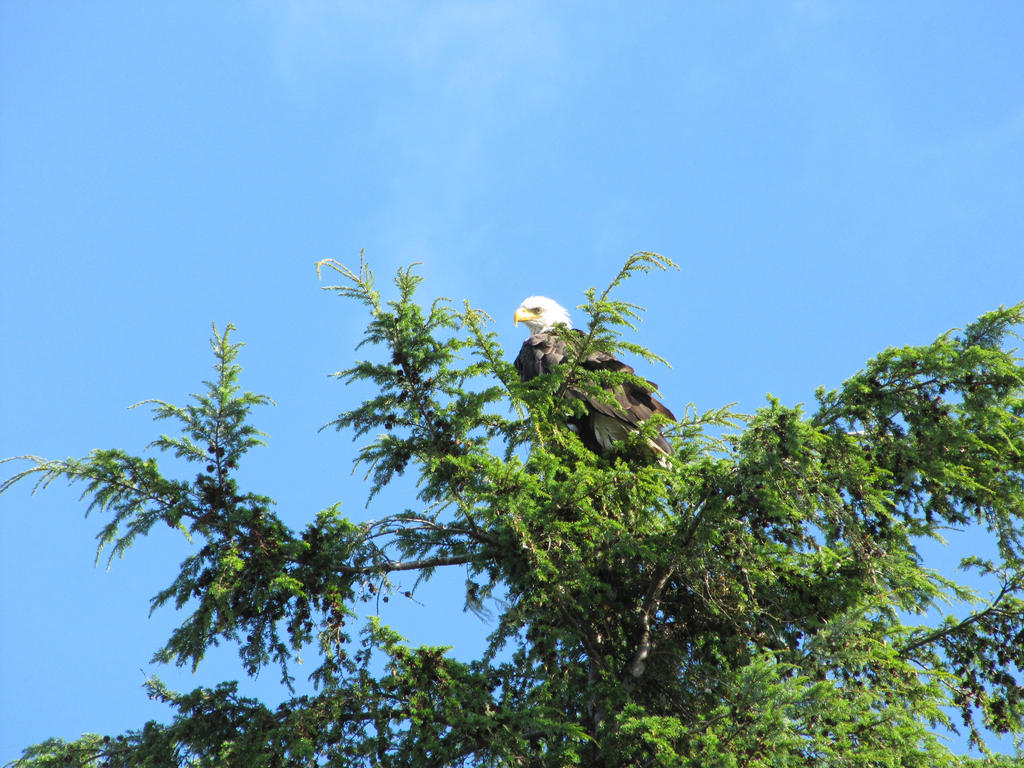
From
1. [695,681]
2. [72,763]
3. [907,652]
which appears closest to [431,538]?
[695,681]

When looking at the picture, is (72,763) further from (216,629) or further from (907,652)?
(907,652)

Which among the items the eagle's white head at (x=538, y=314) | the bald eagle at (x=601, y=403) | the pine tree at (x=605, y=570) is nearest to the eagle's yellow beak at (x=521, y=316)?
the eagle's white head at (x=538, y=314)

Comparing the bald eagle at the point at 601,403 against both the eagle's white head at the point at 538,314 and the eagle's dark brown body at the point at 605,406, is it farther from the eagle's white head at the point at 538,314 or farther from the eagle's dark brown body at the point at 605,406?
the eagle's white head at the point at 538,314

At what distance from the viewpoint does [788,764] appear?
3.88 metres

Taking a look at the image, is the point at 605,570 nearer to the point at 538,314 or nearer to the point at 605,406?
the point at 605,406

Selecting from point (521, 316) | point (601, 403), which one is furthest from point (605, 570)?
point (521, 316)

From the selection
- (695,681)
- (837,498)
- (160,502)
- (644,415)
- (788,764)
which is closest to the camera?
(788,764)

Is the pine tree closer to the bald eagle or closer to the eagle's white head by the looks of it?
the bald eagle

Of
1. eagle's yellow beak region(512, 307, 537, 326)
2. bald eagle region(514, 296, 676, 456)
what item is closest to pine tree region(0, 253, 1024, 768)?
bald eagle region(514, 296, 676, 456)

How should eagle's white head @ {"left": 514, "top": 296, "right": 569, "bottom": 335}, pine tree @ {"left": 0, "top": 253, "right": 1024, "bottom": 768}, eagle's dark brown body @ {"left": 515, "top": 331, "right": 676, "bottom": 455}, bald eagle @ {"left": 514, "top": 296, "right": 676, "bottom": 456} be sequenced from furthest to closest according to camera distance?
eagle's white head @ {"left": 514, "top": 296, "right": 569, "bottom": 335}, eagle's dark brown body @ {"left": 515, "top": 331, "right": 676, "bottom": 455}, bald eagle @ {"left": 514, "top": 296, "right": 676, "bottom": 456}, pine tree @ {"left": 0, "top": 253, "right": 1024, "bottom": 768}

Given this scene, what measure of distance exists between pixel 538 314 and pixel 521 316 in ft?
0.71

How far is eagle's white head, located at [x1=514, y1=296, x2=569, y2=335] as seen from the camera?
10625 mm

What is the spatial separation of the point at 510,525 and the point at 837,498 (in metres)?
1.82

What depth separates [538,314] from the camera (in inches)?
420
